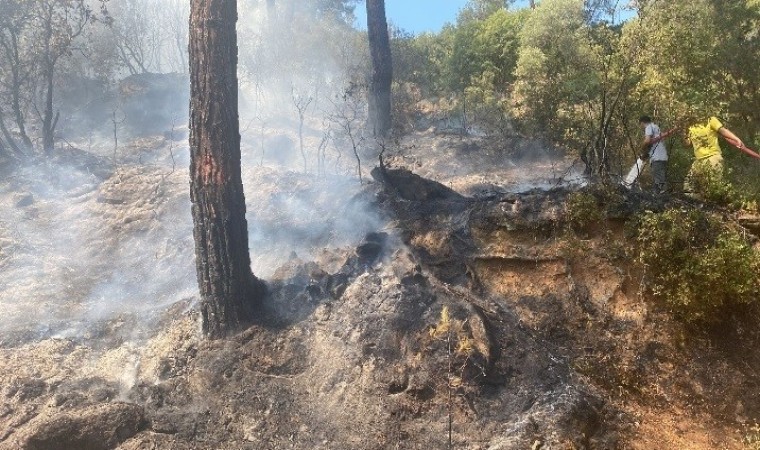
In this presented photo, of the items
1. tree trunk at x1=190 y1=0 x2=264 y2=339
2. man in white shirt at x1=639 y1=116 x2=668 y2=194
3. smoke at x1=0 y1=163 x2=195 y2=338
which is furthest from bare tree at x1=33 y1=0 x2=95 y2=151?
man in white shirt at x1=639 y1=116 x2=668 y2=194

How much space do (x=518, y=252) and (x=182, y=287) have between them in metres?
4.53

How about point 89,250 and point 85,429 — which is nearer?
point 85,429

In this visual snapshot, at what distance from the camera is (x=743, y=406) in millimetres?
4191

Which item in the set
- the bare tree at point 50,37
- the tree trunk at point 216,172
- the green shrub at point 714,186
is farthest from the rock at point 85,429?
the bare tree at point 50,37

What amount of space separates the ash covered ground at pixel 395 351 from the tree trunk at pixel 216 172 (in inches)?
15.8

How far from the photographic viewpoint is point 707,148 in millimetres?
6074

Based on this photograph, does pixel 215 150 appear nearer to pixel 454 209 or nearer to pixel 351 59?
pixel 454 209

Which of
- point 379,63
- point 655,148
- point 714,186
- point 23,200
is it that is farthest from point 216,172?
point 379,63

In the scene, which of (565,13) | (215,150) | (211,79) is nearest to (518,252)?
(215,150)

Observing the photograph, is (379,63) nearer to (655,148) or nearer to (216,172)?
(655,148)

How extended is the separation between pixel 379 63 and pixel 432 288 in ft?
25.7

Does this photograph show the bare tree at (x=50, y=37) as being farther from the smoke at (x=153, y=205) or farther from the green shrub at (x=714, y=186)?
the green shrub at (x=714, y=186)

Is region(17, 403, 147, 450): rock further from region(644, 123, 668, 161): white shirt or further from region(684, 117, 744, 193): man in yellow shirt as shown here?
region(644, 123, 668, 161): white shirt

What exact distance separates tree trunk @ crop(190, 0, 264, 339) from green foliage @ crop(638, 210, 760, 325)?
4.02 m
